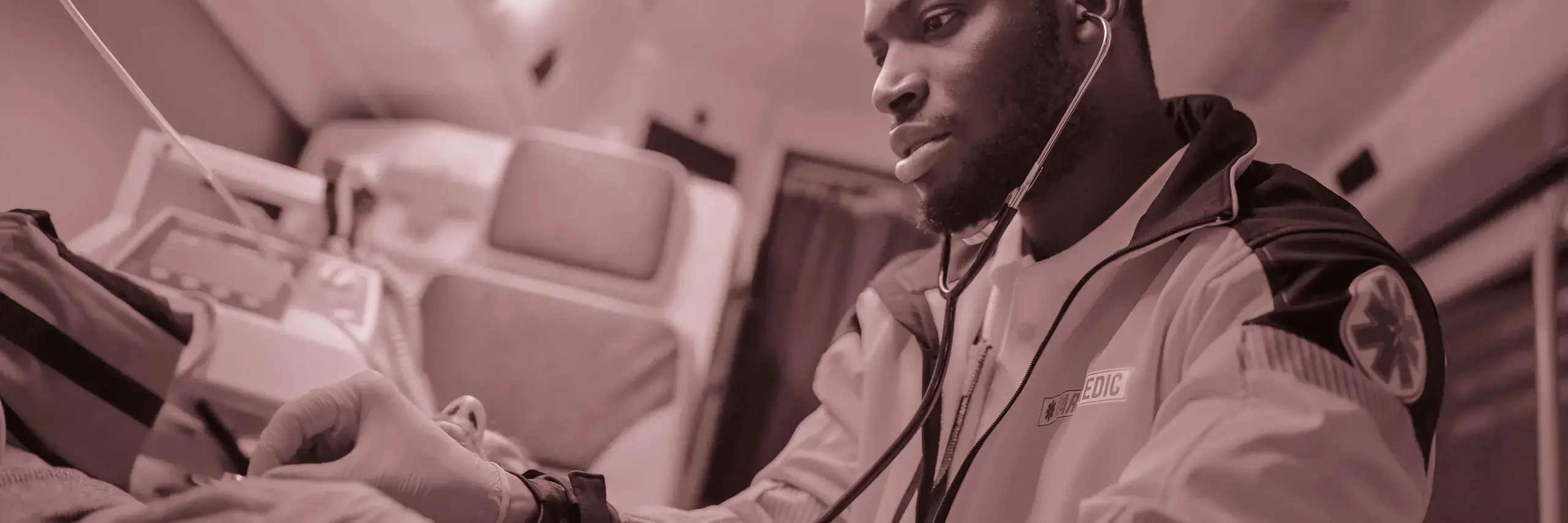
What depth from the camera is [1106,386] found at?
2.11ft

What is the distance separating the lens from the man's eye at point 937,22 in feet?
2.77

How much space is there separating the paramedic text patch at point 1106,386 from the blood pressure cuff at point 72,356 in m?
0.72

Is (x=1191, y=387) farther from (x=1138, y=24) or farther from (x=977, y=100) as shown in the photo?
(x=1138, y=24)

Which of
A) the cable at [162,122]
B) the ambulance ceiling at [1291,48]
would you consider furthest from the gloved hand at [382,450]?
the ambulance ceiling at [1291,48]

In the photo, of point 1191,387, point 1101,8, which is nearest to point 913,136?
point 1101,8

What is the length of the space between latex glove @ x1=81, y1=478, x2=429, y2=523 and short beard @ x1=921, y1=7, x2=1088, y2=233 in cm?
55

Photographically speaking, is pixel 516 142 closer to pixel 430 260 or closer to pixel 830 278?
pixel 430 260

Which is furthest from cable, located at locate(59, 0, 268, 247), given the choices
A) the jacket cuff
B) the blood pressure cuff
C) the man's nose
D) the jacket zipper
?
the jacket zipper

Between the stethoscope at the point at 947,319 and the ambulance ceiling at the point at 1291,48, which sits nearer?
the stethoscope at the point at 947,319

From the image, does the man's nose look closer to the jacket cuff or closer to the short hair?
the short hair

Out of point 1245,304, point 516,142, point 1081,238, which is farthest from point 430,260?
point 1245,304

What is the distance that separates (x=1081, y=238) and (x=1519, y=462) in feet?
2.01

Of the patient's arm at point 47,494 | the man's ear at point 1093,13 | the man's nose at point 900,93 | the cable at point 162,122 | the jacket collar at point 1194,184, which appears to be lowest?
the patient's arm at point 47,494

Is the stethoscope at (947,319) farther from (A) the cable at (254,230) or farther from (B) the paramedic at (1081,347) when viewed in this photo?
(A) the cable at (254,230)
